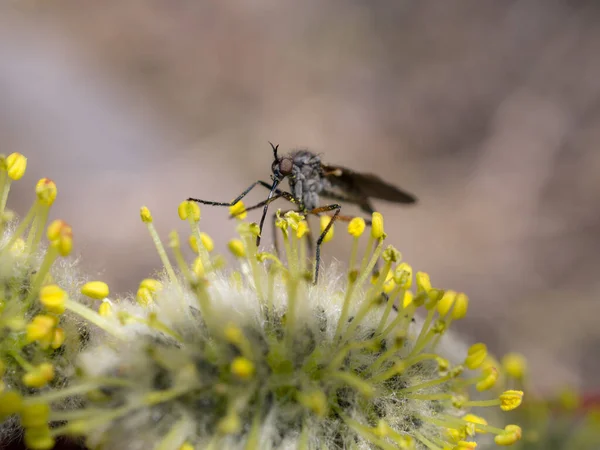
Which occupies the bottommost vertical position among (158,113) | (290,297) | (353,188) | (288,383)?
(288,383)

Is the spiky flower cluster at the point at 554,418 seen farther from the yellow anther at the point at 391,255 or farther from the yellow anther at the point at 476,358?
the yellow anther at the point at 391,255

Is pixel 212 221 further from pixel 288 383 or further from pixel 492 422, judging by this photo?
pixel 288 383

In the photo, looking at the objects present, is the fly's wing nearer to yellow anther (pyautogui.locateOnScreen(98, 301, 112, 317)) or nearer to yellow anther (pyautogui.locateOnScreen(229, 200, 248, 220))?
yellow anther (pyautogui.locateOnScreen(229, 200, 248, 220))

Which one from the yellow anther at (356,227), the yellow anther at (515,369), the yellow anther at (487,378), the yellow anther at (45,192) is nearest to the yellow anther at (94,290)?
the yellow anther at (45,192)

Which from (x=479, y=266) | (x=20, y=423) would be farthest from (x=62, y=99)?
(x=20, y=423)

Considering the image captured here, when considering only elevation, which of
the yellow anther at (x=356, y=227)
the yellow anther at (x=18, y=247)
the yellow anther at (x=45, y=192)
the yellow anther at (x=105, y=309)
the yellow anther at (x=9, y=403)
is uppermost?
the yellow anther at (x=356, y=227)

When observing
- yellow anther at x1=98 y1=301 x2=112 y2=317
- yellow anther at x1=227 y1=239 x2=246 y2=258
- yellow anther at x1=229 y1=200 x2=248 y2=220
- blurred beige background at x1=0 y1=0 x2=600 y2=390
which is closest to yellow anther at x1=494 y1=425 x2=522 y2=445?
yellow anther at x1=227 y1=239 x2=246 y2=258
